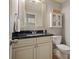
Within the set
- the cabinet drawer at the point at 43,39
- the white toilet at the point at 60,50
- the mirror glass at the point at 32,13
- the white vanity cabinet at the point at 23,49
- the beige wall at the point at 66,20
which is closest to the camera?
the white vanity cabinet at the point at 23,49

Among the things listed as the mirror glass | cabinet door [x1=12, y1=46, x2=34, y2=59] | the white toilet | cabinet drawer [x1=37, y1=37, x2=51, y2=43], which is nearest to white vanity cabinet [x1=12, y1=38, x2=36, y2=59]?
cabinet door [x1=12, y1=46, x2=34, y2=59]

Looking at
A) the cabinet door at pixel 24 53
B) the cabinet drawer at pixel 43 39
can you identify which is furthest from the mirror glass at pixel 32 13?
the cabinet door at pixel 24 53

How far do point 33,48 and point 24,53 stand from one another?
206mm

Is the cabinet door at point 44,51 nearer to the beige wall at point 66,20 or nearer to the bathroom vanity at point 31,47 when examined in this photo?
the bathroom vanity at point 31,47

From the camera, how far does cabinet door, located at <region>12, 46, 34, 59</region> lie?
164 cm

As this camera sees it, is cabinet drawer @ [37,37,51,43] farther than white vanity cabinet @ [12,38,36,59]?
Yes

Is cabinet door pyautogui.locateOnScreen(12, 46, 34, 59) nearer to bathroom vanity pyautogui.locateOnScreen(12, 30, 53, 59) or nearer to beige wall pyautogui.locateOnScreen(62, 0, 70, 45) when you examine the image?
bathroom vanity pyautogui.locateOnScreen(12, 30, 53, 59)

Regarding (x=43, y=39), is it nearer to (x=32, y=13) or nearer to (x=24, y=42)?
(x=24, y=42)

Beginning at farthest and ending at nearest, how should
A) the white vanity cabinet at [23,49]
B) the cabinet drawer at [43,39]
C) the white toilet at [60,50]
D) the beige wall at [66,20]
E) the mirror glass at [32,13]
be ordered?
the beige wall at [66,20]
the white toilet at [60,50]
the mirror glass at [32,13]
the cabinet drawer at [43,39]
the white vanity cabinet at [23,49]

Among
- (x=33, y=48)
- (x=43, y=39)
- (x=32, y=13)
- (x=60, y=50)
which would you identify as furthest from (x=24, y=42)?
(x=60, y=50)

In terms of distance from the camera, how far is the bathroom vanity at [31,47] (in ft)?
5.45

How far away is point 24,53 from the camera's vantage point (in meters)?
1.79

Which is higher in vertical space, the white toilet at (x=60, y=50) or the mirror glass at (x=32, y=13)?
the mirror glass at (x=32, y=13)
